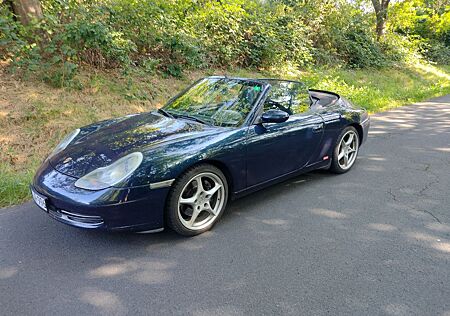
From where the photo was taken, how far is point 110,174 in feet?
8.99

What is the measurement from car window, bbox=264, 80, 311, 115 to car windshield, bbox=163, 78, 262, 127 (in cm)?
18

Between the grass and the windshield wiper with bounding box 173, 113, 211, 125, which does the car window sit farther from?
the grass

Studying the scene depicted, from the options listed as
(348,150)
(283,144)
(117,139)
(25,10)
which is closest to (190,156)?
(117,139)

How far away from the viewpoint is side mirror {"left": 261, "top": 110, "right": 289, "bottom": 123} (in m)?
3.48

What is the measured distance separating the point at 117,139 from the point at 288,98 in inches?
78.7

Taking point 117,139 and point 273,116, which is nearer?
point 117,139

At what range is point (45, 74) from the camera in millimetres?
6492

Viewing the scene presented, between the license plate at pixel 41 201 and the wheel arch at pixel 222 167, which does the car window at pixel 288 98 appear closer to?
the wheel arch at pixel 222 167

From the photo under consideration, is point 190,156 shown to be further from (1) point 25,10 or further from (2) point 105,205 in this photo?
(1) point 25,10

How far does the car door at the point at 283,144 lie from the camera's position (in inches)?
135

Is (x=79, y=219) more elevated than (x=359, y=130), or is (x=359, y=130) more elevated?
(x=359, y=130)

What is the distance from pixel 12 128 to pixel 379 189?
17.1ft

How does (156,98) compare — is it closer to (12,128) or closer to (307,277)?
(12,128)

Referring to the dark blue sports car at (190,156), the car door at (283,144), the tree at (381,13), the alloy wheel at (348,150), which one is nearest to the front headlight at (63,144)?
the dark blue sports car at (190,156)
